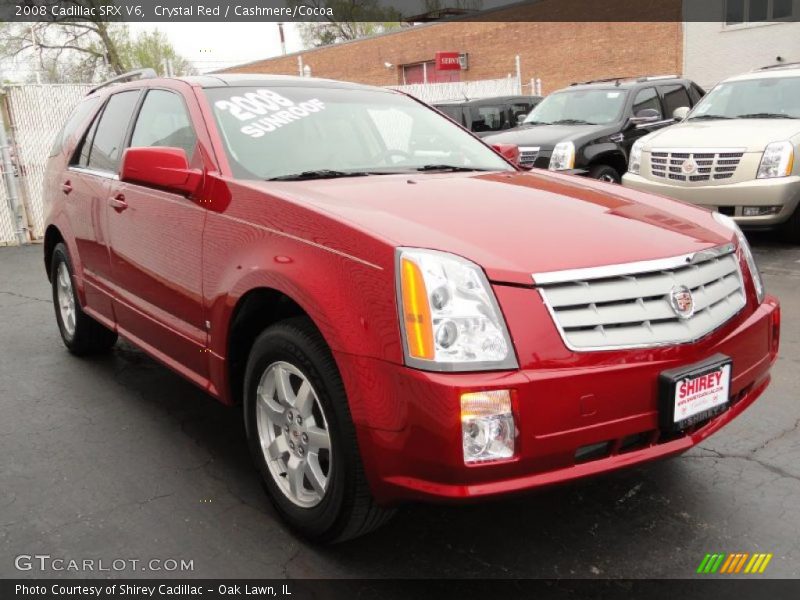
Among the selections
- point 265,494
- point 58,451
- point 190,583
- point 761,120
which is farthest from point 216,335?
point 761,120

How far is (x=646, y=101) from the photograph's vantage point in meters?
10.6

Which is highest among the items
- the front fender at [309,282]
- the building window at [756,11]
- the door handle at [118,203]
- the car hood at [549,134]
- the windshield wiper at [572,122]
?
the building window at [756,11]

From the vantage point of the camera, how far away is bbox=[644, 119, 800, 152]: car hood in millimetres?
7629

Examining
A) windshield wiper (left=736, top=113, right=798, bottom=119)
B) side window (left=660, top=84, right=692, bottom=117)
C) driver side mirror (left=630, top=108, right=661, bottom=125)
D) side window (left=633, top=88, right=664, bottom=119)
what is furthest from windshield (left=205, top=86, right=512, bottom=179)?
side window (left=660, top=84, right=692, bottom=117)

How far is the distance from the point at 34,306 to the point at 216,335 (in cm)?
459

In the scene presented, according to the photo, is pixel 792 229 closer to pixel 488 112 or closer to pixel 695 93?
pixel 695 93

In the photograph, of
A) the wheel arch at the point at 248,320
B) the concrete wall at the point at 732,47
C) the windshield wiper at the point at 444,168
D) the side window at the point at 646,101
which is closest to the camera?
the wheel arch at the point at 248,320

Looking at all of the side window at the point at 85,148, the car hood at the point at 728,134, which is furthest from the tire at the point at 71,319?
the car hood at the point at 728,134

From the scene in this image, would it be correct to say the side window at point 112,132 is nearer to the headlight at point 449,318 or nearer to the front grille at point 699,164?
the headlight at point 449,318

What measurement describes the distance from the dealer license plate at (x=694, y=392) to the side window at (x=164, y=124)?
222 cm

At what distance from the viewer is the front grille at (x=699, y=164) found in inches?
301

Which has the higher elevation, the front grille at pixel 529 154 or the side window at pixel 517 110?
the side window at pixel 517 110

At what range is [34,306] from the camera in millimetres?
6883

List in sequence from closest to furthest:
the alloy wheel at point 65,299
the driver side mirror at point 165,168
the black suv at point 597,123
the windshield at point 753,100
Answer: the driver side mirror at point 165,168 → the alloy wheel at point 65,299 → the windshield at point 753,100 → the black suv at point 597,123
